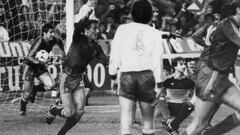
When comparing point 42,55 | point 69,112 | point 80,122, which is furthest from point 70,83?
point 42,55

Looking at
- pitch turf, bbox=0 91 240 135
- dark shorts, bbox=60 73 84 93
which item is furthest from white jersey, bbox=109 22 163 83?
pitch turf, bbox=0 91 240 135

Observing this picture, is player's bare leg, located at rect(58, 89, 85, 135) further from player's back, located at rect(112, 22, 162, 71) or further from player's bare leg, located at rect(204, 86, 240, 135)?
player's back, located at rect(112, 22, 162, 71)

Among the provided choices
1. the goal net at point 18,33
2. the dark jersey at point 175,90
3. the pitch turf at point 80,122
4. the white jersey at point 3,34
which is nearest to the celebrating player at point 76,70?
the pitch turf at point 80,122

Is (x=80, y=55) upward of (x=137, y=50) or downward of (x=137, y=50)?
downward

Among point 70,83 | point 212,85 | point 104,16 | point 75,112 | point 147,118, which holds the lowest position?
point 75,112

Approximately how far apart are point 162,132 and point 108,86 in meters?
7.57

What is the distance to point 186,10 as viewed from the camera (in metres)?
21.8

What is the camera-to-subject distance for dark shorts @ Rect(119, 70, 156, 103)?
25.8 ft

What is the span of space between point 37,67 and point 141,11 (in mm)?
6518

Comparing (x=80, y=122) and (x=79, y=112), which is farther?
(x=80, y=122)

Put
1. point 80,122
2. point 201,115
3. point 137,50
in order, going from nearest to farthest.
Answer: point 137,50
point 201,115
point 80,122

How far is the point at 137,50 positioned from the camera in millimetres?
7773

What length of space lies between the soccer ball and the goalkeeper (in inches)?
0.8

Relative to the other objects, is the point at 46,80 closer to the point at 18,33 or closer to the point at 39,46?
the point at 39,46
